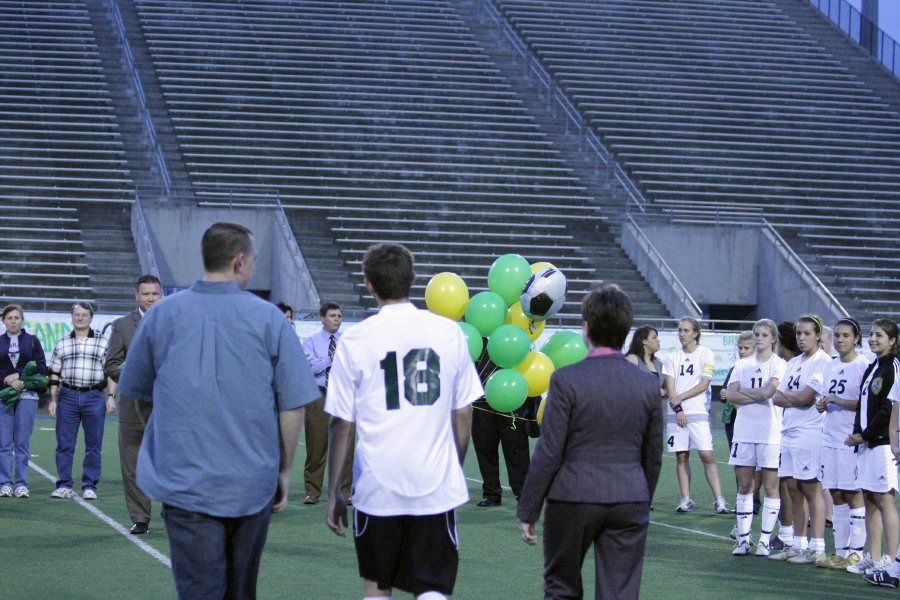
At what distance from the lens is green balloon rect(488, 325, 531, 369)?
1036 centimetres

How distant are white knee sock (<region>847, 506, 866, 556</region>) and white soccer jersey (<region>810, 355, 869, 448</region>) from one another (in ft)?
1.67

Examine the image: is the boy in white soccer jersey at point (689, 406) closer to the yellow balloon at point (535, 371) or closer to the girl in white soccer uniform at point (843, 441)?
the yellow balloon at point (535, 371)

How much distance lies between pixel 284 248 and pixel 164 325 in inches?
834

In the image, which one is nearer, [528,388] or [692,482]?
[528,388]

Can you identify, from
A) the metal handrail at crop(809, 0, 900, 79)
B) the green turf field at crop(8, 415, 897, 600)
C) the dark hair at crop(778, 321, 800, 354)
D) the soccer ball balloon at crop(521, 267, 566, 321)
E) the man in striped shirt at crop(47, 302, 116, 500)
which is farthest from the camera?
the metal handrail at crop(809, 0, 900, 79)

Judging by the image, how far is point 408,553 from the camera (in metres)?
5.00

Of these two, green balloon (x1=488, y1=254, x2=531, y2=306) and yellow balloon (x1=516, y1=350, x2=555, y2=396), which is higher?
green balloon (x1=488, y1=254, x2=531, y2=306)

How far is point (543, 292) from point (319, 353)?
122 inches

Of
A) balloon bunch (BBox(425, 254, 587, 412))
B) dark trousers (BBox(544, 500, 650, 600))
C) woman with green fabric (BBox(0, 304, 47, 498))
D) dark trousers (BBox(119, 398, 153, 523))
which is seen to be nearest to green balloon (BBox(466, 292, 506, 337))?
balloon bunch (BBox(425, 254, 587, 412))

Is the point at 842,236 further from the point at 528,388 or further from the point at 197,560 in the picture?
the point at 197,560

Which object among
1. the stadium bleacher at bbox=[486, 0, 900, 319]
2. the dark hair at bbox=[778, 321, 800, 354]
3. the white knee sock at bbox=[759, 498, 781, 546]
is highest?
the stadium bleacher at bbox=[486, 0, 900, 319]

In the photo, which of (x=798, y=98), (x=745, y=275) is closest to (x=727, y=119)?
(x=798, y=98)

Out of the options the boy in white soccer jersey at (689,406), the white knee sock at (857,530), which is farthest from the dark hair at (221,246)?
the boy in white soccer jersey at (689,406)

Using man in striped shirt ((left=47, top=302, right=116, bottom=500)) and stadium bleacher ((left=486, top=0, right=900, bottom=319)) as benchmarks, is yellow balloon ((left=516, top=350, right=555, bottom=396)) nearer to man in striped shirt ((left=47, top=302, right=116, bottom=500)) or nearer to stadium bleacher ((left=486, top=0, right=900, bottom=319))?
man in striped shirt ((left=47, top=302, right=116, bottom=500))
